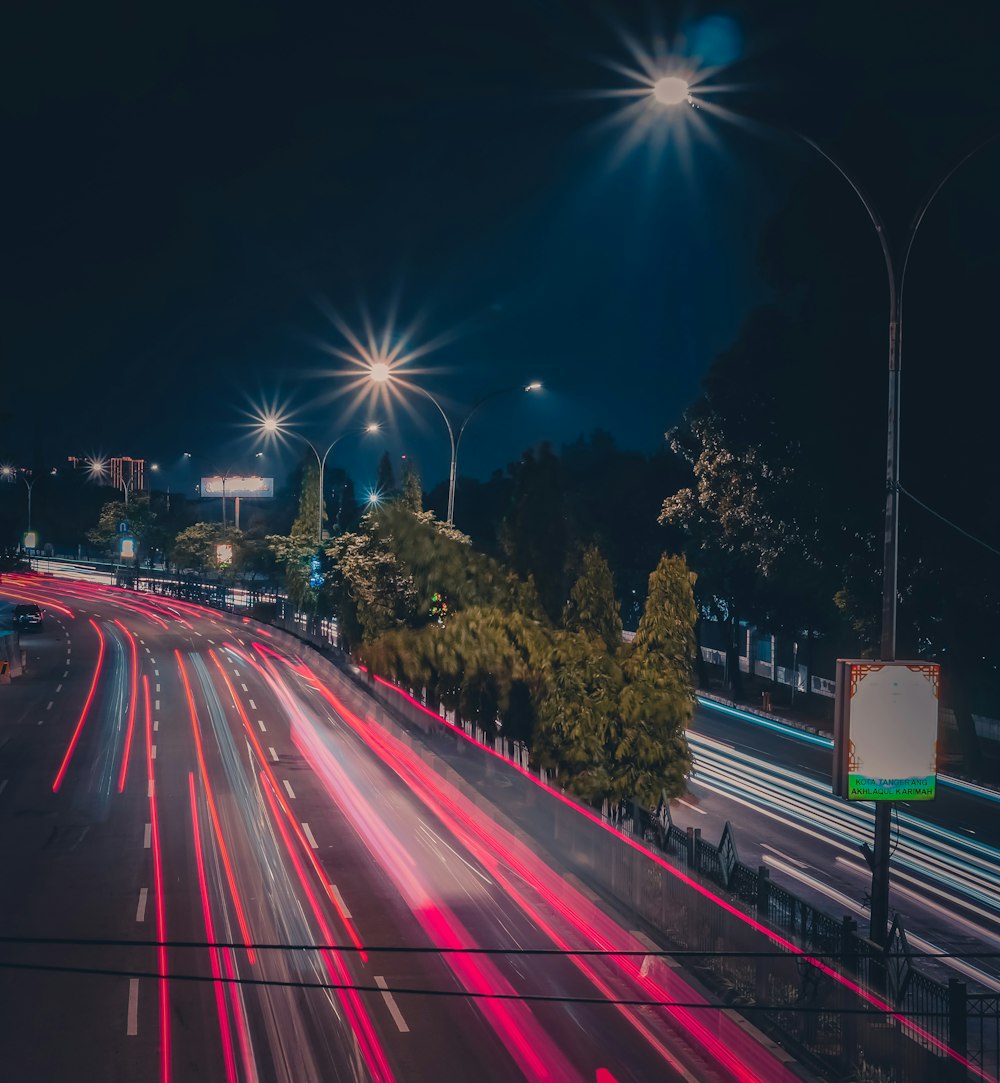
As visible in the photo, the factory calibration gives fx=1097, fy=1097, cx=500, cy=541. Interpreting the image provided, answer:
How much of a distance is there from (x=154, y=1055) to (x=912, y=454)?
22926mm

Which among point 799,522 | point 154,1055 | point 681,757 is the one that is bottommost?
point 154,1055

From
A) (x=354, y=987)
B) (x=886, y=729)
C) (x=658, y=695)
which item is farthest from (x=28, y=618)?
(x=886, y=729)

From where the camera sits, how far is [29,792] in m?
26.7

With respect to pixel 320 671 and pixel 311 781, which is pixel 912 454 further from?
pixel 320 671

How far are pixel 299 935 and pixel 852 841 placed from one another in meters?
14.5

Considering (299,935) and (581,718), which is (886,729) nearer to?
(581,718)

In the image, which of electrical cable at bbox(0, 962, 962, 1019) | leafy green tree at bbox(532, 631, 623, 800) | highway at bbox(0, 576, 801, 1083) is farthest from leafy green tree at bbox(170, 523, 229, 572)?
electrical cable at bbox(0, 962, 962, 1019)

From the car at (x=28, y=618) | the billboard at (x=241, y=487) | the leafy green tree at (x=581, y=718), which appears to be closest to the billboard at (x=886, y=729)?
the leafy green tree at (x=581, y=718)

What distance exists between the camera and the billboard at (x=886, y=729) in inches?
518

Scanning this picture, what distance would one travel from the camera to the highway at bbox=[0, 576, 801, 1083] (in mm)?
12484

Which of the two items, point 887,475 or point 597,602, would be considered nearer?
point 887,475

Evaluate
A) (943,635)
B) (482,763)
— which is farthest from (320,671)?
(943,635)

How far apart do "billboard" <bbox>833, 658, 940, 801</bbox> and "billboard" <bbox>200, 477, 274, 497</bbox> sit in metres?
125

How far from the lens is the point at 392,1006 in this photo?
45.8 ft
